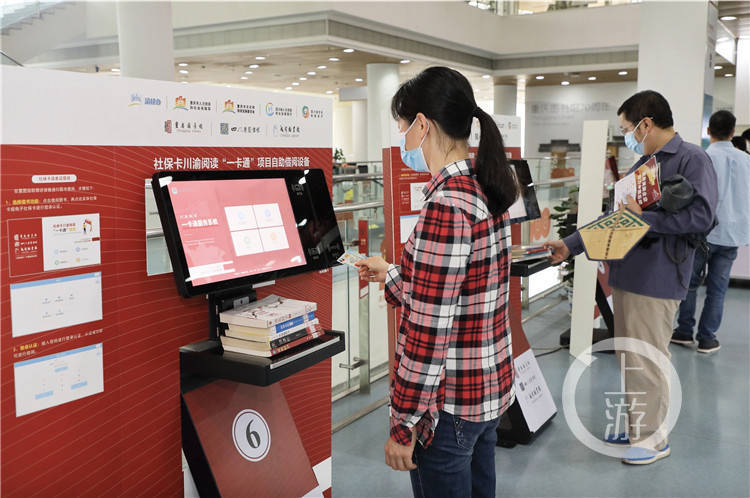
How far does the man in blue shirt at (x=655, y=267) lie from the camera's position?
2.83m

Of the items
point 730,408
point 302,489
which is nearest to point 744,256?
point 730,408

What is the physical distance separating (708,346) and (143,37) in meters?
6.51

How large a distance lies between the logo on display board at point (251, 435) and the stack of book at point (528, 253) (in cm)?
147

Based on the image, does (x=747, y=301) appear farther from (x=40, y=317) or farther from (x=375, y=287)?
(x=40, y=317)

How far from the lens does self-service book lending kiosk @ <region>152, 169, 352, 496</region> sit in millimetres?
1726

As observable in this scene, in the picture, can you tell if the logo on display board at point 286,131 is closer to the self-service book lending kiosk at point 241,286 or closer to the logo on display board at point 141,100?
the self-service book lending kiosk at point 241,286

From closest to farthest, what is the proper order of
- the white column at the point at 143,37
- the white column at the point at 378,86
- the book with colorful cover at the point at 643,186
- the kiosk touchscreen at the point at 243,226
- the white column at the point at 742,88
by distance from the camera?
the kiosk touchscreen at the point at 243,226
the book with colorful cover at the point at 643,186
the white column at the point at 143,37
the white column at the point at 742,88
the white column at the point at 378,86

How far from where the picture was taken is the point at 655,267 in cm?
290

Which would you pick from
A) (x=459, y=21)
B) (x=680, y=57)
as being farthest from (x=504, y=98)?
(x=680, y=57)

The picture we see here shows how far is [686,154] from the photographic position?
288cm

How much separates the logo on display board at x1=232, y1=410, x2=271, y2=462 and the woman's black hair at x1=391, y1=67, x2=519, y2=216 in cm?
112

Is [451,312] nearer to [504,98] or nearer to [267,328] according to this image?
[267,328]

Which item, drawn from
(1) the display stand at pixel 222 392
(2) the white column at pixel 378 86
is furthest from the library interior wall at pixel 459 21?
(1) the display stand at pixel 222 392

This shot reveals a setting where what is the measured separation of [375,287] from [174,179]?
2.46 metres
